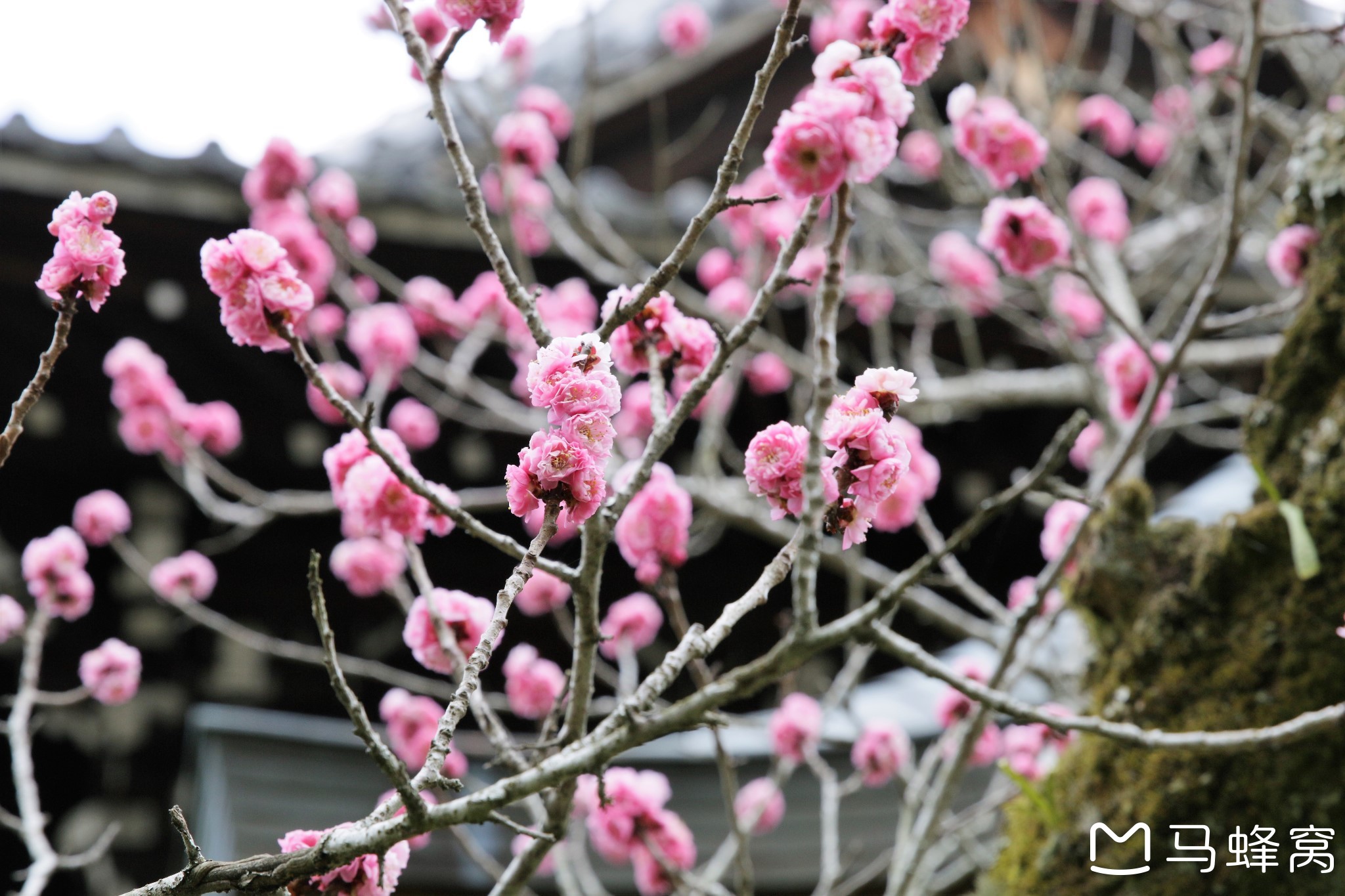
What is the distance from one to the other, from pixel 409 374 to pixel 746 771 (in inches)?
81.3

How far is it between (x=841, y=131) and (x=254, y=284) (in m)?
0.88

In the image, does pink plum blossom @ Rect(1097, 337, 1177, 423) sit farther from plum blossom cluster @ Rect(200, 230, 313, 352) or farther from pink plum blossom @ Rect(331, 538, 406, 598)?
plum blossom cluster @ Rect(200, 230, 313, 352)

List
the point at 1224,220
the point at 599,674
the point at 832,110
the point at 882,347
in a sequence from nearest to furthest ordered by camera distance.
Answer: the point at 832,110 < the point at 1224,220 < the point at 599,674 < the point at 882,347

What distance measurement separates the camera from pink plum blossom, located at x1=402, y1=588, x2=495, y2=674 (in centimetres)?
184

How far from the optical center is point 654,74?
5.95 m

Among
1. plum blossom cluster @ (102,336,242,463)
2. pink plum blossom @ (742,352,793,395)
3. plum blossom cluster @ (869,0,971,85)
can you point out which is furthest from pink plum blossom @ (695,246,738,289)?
plum blossom cluster @ (869,0,971,85)

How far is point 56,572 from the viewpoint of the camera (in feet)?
8.86

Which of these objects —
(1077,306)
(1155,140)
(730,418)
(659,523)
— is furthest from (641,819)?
(1155,140)

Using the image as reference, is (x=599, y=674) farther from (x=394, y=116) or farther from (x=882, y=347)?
(x=394, y=116)

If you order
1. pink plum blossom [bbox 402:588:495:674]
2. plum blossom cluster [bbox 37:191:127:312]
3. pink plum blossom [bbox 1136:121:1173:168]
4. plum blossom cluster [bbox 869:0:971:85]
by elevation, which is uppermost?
pink plum blossom [bbox 1136:121:1173:168]

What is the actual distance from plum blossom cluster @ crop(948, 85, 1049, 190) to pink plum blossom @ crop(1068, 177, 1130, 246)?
2261 millimetres

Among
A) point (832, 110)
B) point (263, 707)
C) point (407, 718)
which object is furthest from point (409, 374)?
point (832, 110)

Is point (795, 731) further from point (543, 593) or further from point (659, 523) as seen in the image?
point (659, 523)

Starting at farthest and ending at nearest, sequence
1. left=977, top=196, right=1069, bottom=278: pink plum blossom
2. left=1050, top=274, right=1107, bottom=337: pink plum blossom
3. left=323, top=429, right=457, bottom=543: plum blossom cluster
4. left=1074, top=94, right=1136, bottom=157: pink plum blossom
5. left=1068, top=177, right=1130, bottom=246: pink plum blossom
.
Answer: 1. left=1074, top=94, right=1136, bottom=157: pink plum blossom
2. left=1050, top=274, right=1107, bottom=337: pink plum blossom
3. left=1068, top=177, right=1130, bottom=246: pink plum blossom
4. left=977, top=196, right=1069, bottom=278: pink plum blossom
5. left=323, top=429, right=457, bottom=543: plum blossom cluster
